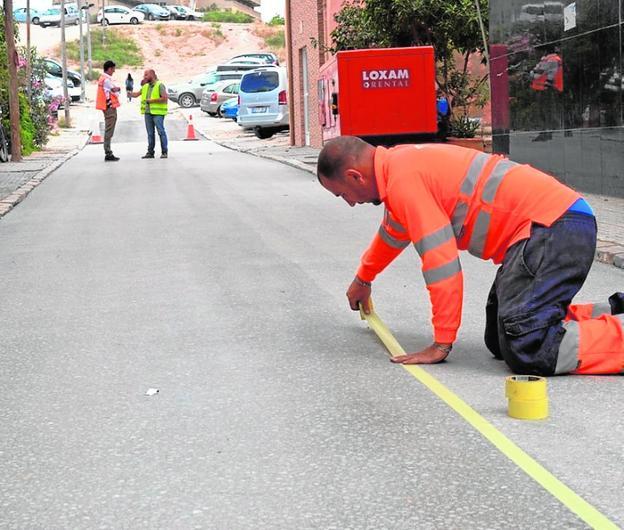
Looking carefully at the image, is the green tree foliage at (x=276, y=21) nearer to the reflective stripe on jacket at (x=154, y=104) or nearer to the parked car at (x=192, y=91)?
the parked car at (x=192, y=91)

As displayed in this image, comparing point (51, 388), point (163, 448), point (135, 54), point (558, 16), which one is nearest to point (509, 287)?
point (163, 448)

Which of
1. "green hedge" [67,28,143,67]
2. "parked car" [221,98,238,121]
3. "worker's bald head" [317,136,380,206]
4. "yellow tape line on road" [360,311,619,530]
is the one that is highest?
"green hedge" [67,28,143,67]

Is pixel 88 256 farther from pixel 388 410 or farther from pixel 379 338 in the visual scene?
pixel 388 410

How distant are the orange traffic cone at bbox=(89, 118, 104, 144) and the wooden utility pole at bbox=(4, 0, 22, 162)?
9929 millimetres

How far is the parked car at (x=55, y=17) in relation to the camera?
87562 mm

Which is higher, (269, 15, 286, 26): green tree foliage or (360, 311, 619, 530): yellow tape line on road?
(269, 15, 286, 26): green tree foliage

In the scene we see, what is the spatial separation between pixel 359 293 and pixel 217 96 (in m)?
43.2

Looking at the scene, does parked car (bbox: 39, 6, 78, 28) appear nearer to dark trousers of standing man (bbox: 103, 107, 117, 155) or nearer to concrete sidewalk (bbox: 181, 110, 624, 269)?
concrete sidewalk (bbox: 181, 110, 624, 269)

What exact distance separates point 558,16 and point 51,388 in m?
→ 11.9

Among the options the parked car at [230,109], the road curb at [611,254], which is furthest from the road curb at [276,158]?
the road curb at [611,254]

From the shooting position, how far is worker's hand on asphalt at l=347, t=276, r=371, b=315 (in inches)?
262

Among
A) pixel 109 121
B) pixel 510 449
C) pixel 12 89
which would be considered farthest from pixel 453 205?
pixel 12 89

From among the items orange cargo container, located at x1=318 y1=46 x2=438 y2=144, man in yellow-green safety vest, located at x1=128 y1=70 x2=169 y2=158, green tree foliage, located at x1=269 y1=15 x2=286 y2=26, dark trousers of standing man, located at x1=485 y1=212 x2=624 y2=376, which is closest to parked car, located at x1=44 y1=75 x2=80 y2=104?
man in yellow-green safety vest, located at x1=128 y1=70 x2=169 y2=158

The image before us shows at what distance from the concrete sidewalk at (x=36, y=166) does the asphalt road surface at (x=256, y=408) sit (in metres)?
6.70
